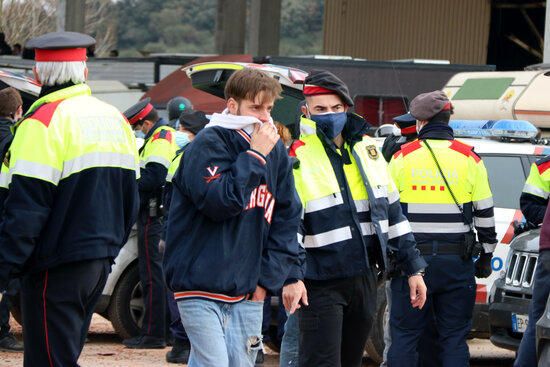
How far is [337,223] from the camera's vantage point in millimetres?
6598

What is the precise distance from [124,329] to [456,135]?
126 inches

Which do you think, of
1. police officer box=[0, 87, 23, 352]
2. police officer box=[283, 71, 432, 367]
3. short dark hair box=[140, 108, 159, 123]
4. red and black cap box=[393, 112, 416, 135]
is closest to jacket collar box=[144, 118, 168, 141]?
short dark hair box=[140, 108, 159, 123]

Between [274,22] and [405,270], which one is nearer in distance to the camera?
[405,270]

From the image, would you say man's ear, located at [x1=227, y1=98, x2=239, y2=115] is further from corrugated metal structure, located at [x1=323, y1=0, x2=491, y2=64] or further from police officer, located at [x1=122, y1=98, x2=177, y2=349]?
corrugated metal structure, located at [x1=323, y1=0, x2=491, y2=64]

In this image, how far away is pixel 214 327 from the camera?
546 cm

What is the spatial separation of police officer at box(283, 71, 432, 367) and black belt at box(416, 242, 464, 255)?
4.72 feet

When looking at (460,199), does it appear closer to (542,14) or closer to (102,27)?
(542,14)

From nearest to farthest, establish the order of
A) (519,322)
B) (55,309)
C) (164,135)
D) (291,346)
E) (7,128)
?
(55,309)
(291,346)
(519,322)
(7,128)
(164,135)

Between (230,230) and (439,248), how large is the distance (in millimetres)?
2949

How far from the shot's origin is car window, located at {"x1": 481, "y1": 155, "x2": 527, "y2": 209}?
33.0ft

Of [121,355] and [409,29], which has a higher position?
[409,29]

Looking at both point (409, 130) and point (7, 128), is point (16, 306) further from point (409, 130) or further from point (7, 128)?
point (409, 130)

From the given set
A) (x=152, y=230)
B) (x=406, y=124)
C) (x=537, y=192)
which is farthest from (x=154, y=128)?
(x=537, y=192)

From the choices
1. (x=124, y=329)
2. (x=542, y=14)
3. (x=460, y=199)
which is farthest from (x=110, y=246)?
(x=542, y=14)
